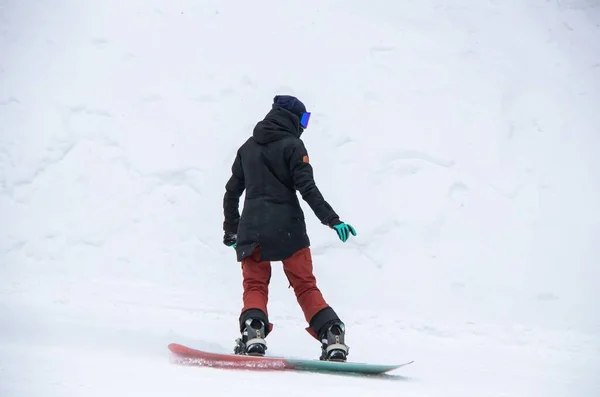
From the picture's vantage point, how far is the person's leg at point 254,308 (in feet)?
13.3

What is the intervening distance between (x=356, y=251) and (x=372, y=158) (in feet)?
3.88

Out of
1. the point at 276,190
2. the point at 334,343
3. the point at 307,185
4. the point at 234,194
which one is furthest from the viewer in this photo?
the point at 234,194

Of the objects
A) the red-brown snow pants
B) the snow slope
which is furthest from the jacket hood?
the snow slope

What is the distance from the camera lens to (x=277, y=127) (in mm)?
4359

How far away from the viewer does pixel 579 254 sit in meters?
6.97

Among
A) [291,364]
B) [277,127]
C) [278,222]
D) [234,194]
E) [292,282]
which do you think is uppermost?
[277,127]

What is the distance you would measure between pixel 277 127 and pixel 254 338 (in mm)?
1319

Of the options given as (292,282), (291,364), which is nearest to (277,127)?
(292,282)

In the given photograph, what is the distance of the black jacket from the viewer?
4.23 m

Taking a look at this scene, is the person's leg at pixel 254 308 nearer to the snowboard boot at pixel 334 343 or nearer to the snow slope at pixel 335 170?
the snowboard boot at pixel 334 343

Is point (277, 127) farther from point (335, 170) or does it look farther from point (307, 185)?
point (335, 170)

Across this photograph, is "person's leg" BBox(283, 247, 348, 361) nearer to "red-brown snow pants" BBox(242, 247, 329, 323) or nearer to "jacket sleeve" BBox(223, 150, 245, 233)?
"red-brown snow pants" BBox(242, 247, 329, 323)

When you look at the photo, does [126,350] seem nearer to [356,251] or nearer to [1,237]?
[356,251]

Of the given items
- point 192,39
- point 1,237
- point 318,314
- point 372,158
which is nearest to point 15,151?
point 1,237
